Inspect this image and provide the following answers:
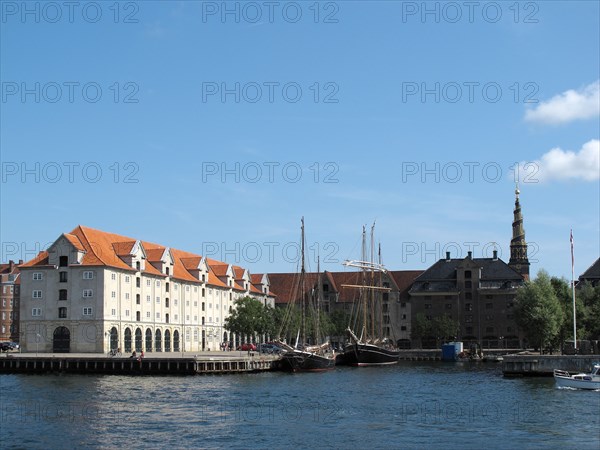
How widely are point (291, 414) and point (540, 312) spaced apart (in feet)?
246

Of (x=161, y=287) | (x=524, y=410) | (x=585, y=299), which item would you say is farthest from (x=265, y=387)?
(x=585, y=299)

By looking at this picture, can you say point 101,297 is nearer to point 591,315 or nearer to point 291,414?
point 291,414

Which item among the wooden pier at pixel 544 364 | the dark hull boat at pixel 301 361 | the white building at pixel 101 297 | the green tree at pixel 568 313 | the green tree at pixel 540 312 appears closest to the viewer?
the wooden pier at pixel 544 364

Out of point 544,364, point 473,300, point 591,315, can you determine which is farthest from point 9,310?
point 544,364

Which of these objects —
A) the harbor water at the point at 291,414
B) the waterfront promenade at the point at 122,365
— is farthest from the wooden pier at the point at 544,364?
the waterfront promenade at the point at 122,365

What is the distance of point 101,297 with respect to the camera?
12250 centimetres

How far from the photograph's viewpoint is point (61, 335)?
124500mm

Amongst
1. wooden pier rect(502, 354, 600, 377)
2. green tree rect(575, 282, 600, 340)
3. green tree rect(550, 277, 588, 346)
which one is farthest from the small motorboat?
green tree rect(575, 282, 600, 340)

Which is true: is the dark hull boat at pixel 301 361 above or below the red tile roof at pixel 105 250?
below

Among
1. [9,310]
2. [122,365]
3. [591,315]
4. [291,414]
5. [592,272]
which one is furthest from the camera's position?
[9,310]

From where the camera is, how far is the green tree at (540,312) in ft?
422

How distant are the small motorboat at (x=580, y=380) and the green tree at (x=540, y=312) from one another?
149ft

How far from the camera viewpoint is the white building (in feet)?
404

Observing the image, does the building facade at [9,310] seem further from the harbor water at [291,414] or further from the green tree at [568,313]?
the green tree at [568,313]
